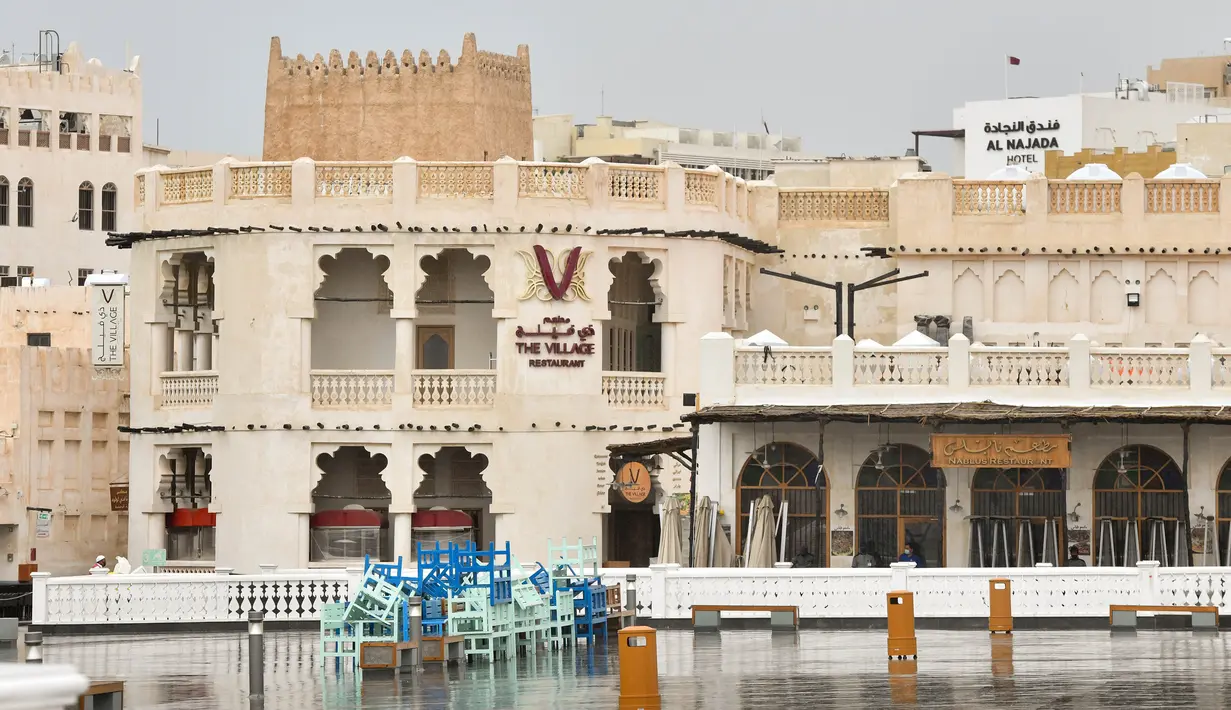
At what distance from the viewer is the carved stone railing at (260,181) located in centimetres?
4525

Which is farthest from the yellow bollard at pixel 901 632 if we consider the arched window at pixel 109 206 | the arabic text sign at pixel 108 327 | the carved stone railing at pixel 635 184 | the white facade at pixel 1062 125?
the arched window at pixel 109 206

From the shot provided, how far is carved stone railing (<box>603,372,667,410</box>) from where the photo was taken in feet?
148

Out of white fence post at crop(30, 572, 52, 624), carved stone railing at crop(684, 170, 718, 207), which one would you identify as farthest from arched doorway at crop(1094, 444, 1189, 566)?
white fence post at crop(30, 572, 52, 624)

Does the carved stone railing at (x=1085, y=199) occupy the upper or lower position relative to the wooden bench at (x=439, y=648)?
upper

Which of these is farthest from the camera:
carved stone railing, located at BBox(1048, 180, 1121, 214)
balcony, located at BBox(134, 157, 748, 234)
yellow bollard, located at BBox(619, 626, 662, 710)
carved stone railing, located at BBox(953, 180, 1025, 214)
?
carved stone railing, located at BBox(953, 180, 1025, 214)

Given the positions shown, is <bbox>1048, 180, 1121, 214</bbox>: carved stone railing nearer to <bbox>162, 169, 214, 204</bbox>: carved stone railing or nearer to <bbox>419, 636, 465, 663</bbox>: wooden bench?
<bbox>162, 169, 214, 204</bbox>: carved stone railing

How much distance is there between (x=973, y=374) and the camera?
125 ft

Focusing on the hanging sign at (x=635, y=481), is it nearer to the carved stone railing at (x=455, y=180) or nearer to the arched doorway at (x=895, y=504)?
the carved stone railing at (x=455, y=180)

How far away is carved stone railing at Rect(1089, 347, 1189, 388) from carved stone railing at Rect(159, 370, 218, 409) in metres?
16.8

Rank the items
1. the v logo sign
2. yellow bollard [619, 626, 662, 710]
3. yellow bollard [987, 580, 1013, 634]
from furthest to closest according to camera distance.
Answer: the v logo sign → yellow bollard [987, 580, 1013, 634] → yellow bollard [619, 626, 662, 710]

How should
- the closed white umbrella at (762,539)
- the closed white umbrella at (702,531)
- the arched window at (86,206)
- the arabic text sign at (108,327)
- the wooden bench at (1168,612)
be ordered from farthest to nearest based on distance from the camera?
the arched window at (86,206) < the arabic text sign at (108,327) < the closed white umbrella at (702,531) < the closed white umbrella at (762,539) < the wooden bench at (1168,612)

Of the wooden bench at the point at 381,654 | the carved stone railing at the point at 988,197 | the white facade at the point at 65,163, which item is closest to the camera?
the wooden bench at the point at 381,654

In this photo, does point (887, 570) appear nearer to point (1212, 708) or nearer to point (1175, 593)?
point (1175, 593)

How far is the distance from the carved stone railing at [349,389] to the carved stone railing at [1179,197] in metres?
15.0
